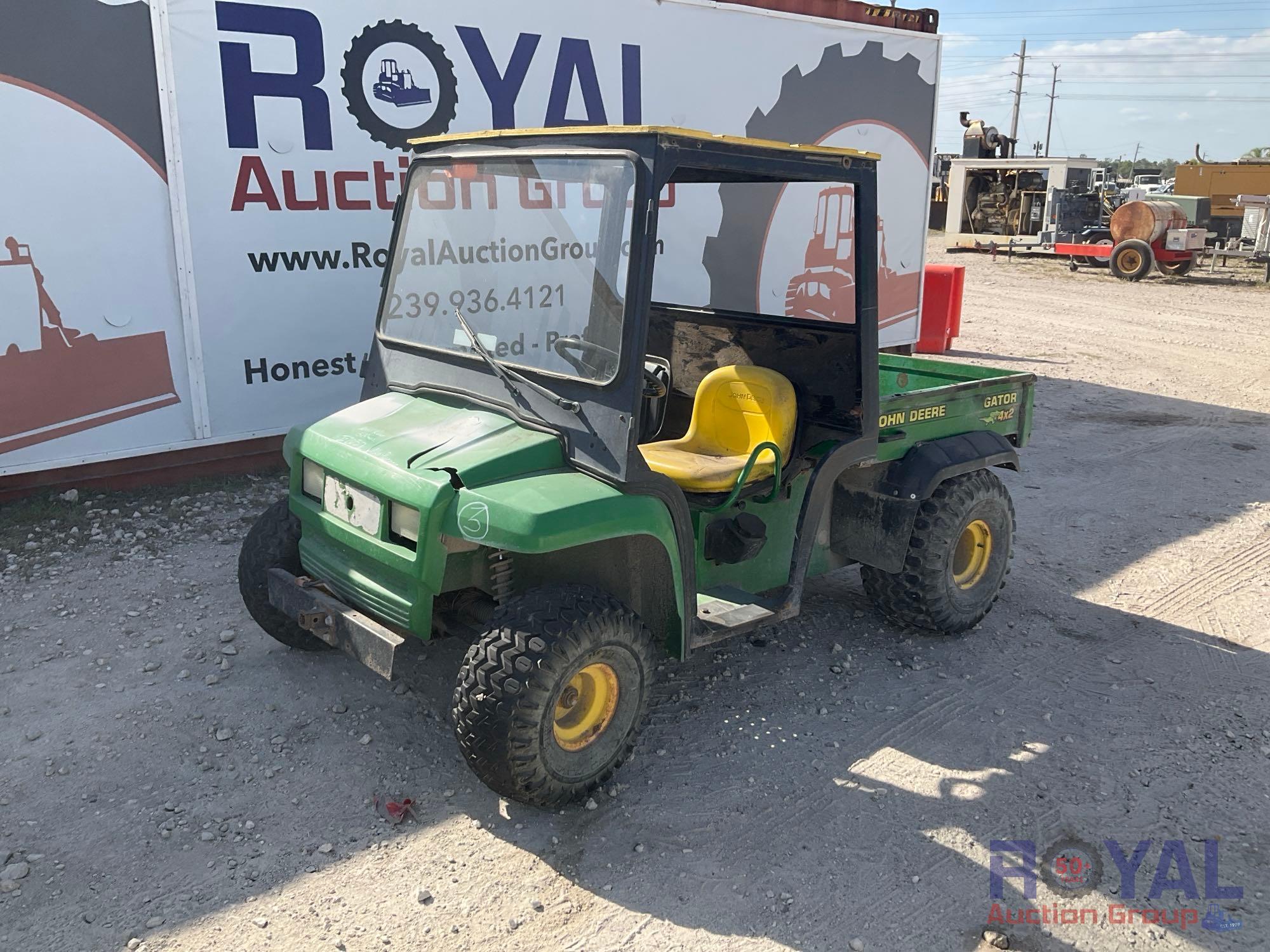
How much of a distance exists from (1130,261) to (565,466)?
20810 millimetres

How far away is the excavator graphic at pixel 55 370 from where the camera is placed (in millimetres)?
5617

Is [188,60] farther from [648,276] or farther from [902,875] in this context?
[902,875]

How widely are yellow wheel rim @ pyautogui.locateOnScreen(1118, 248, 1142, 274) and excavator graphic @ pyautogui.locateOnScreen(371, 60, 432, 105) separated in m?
18.2

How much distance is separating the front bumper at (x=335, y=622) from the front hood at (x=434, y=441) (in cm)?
47

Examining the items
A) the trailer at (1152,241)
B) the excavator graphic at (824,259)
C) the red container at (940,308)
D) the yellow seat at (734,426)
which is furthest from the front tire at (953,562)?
the trailer at (1152,241)

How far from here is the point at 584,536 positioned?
308 cm

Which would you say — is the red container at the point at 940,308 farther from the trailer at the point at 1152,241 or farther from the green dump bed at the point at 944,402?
the trailer at the point at 1152,241

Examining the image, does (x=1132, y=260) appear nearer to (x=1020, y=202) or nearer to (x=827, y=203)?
(x=1020, y=202)

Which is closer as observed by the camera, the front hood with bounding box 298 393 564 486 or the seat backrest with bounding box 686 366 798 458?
the front hood with bounding box 298 393 564 486

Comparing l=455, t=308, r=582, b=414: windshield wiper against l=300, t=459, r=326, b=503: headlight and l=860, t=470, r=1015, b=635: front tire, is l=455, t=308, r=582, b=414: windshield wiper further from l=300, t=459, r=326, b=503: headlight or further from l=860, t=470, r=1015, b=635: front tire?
l=860, t=470, r=1015, b=635: front tire

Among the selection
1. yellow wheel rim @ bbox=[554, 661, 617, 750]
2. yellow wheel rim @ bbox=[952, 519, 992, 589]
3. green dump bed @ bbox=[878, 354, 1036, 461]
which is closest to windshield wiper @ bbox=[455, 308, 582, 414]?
yellow wheel rim @ bbox=[554, 661, 617, 750]

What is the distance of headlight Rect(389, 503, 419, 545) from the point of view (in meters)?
3.17

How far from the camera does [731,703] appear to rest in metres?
4.09

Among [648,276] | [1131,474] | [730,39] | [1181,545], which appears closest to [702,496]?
[648,276]
